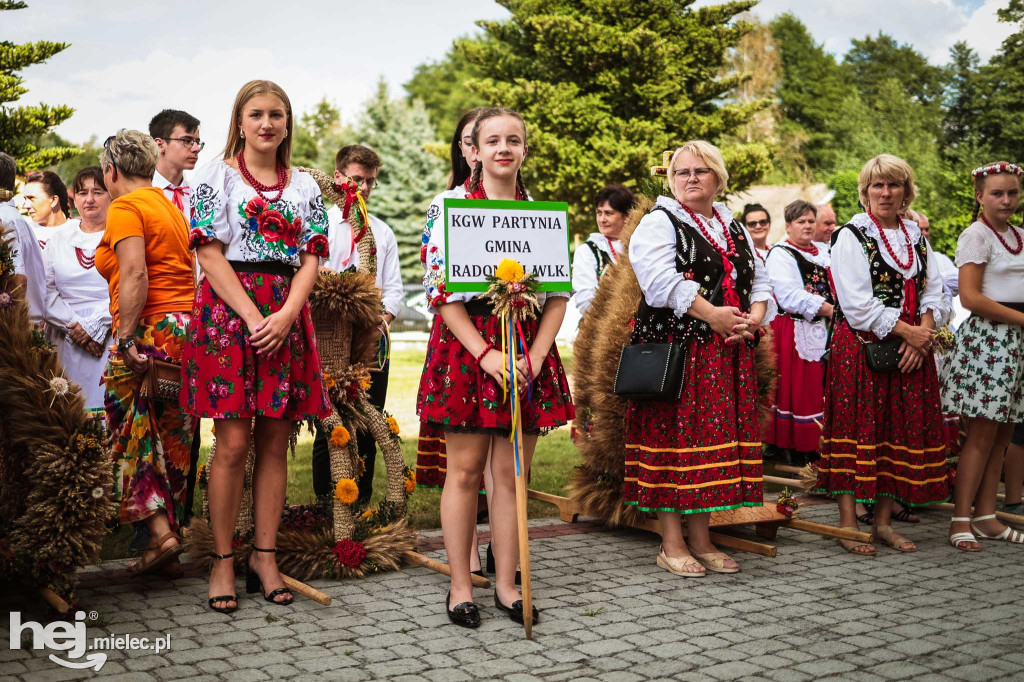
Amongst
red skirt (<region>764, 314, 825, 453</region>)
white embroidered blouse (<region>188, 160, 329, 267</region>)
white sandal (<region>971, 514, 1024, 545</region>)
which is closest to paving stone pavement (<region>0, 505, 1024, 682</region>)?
white sandal (<region>971, 514, 1024, 545</region>)

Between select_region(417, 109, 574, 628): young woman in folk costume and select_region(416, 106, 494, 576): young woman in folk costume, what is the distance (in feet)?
0.37

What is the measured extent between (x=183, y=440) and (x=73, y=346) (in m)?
1.14

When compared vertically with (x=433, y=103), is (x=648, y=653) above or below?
below

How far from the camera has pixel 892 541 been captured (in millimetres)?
5863

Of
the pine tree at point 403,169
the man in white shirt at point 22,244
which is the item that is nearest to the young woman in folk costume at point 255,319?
the man in white shirt at point 22,244

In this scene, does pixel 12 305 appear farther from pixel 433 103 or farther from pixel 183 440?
pixel 433 103

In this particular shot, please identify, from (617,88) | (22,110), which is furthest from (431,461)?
(617,88)

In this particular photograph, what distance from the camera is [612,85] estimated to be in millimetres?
32094

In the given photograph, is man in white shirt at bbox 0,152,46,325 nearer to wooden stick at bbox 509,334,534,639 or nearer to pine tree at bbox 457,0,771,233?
wooden stick at bbox 509,334,534,639

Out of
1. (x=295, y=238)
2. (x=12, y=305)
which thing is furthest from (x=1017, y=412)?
(x=12, y=305)

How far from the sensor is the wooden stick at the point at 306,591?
14.5ft

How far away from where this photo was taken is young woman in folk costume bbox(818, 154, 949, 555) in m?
5.69

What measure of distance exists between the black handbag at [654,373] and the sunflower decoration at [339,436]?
1422mm

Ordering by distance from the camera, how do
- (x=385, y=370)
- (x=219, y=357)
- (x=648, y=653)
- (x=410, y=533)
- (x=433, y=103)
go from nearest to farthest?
(x=648, y=653) → (x=219, y=357) → (x=410, y=533) → (x=385, y=370) → (x=433, y=103)
